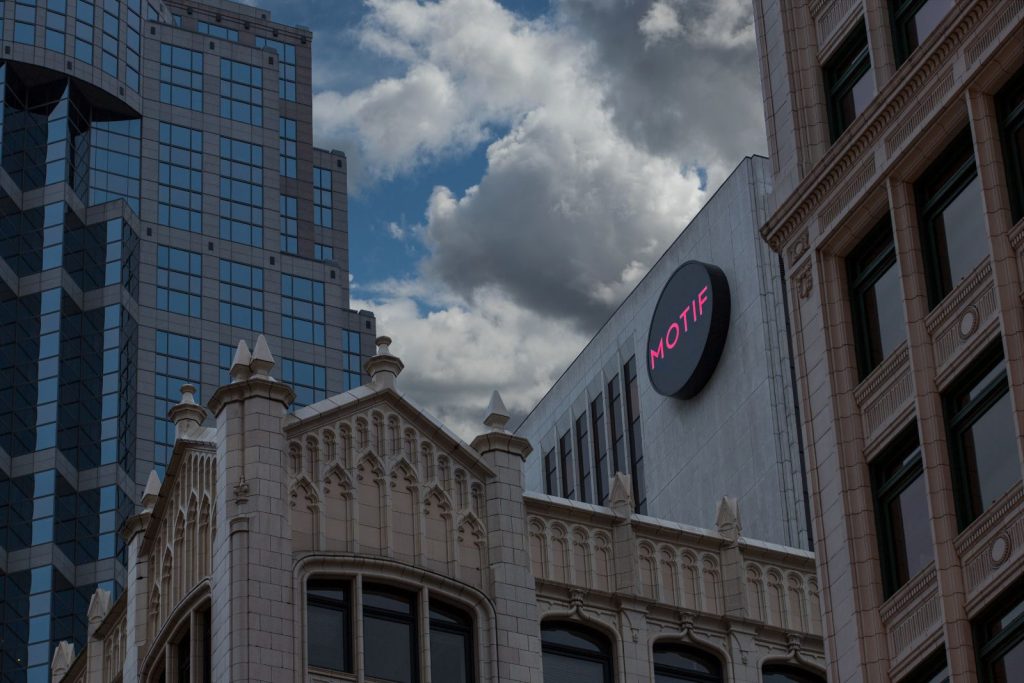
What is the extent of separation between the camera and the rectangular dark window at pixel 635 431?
88.3 meters

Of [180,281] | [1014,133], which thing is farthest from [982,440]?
[180,281]

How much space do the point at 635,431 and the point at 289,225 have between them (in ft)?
195

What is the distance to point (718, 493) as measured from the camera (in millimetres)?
81062

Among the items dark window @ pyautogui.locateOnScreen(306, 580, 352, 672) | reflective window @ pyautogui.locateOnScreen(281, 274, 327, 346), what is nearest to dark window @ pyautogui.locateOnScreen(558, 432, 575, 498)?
reflective window @ pyautogui.locateOnScreen(281, 274, 327, 346)

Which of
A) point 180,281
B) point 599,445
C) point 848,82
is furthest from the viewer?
point 180,281

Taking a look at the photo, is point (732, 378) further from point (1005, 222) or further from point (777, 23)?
point (1005, 222)

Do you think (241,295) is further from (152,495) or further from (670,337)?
(152,495)

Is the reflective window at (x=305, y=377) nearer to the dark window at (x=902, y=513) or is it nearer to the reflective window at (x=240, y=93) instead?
the reflective window at (x=240, y=93)

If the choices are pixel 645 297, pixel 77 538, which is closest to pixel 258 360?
pixel 645 297

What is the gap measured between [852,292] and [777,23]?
21.3 feet

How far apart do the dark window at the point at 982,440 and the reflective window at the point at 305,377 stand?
10255 cm

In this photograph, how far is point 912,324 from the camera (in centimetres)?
3338

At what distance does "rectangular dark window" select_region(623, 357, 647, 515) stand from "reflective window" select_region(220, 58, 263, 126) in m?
61.6

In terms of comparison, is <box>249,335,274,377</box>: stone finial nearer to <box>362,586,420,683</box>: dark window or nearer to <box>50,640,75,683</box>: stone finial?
<box>362,586,420,683</box>: dark window
